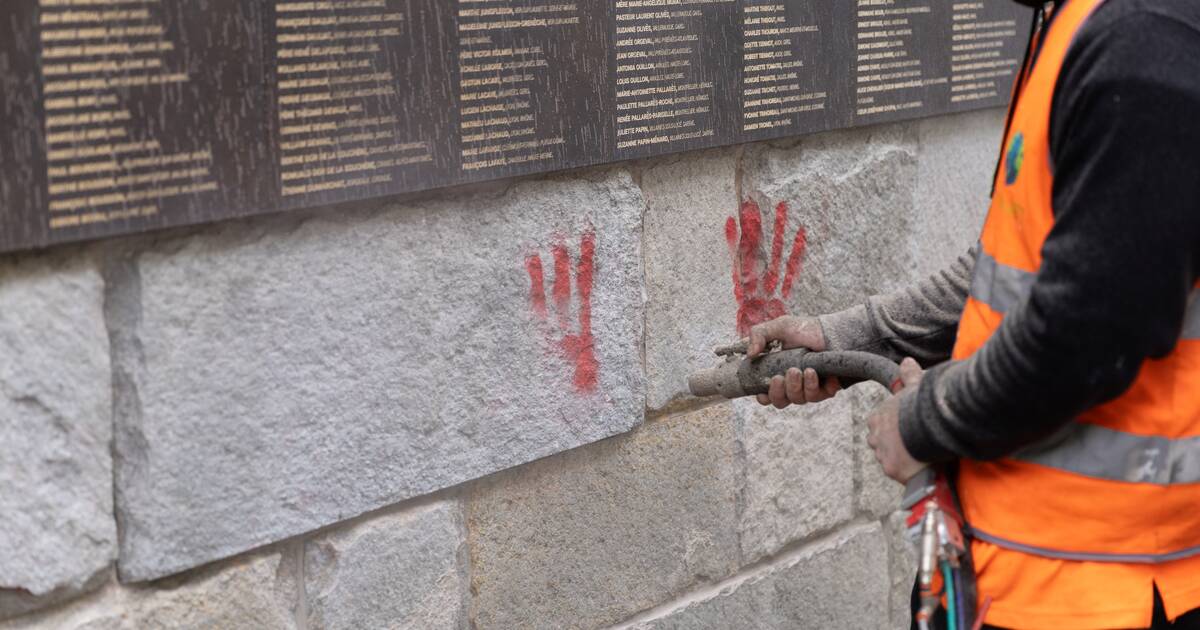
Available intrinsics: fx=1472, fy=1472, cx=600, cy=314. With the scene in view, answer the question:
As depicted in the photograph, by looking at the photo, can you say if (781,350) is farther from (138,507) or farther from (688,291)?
(138,507)

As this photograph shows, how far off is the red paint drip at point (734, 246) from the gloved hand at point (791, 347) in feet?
2.50

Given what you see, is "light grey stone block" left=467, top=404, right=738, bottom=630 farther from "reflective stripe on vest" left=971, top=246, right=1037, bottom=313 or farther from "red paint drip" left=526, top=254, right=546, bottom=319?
"reflective stripe on vest" left=971, top=246, right=1037, bottom=313

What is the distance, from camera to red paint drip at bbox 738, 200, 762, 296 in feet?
11.9

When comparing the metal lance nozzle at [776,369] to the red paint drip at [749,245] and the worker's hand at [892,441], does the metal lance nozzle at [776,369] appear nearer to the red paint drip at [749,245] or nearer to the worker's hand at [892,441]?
the worker's hand at [892,441]

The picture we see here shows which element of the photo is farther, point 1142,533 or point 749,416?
point 749,416

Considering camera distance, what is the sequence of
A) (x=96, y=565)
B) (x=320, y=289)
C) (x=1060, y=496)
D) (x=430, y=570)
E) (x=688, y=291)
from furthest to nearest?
(x=688, y=291), (x=430, y=570), (x=320, y=289), (x=96, y=565), (x=1060, y=496)

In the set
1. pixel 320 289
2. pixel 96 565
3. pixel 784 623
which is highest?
pixel 320 289

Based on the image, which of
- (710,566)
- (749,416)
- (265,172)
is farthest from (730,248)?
(265,172)

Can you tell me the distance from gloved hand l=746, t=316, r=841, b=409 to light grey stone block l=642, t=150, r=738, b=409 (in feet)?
1.89

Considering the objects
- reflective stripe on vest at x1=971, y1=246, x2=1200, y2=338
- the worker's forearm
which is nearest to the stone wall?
the worker's forearm

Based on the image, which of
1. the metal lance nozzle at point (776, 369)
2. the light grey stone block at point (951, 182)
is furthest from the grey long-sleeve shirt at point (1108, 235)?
the light grey stone block at point (951, 182)

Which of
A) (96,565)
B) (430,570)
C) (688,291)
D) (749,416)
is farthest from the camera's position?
(749,416)

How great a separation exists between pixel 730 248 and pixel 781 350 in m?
0.87

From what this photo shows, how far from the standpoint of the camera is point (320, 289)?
2.66 metres
